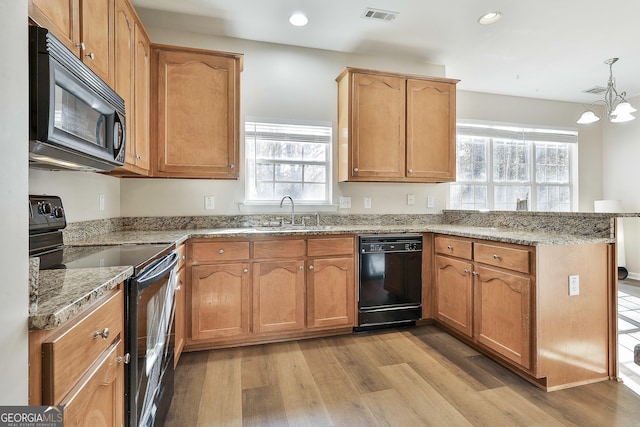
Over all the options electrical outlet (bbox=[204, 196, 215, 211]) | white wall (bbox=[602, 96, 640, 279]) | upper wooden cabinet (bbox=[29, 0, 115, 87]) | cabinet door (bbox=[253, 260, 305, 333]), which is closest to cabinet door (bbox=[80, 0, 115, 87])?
upper wooden cabinet (bbox=[29, 0, 115, 87])

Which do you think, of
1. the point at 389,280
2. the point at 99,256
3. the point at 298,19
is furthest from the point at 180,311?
the point at 298,19

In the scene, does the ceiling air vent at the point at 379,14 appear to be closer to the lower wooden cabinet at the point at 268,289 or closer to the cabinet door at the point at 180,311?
the lower wooden cabinet at the point at 268,289

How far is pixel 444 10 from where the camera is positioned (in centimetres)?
262

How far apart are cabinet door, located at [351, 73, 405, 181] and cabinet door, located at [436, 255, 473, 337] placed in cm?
98

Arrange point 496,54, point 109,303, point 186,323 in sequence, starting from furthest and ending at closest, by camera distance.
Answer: point 496,54, point 186,323, point 109,303

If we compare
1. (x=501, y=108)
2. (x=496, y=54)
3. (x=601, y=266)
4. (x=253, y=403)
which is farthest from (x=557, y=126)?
(x=253, y=403)

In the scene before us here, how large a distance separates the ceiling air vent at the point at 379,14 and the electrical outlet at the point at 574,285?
7.71 ft

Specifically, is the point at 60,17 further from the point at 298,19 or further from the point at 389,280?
the point at 389,280

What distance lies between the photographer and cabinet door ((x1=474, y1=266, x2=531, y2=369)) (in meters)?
1.97

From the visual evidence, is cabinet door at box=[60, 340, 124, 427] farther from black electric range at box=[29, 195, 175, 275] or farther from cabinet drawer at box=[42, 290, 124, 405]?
black electric range at box=[29, 195, 175, 275]

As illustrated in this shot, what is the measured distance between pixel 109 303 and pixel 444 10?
9.95 feet

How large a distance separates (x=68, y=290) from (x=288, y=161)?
8.08 ft

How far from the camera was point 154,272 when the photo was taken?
55.0 inches

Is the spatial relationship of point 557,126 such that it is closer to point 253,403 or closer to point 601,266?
point 601,266
